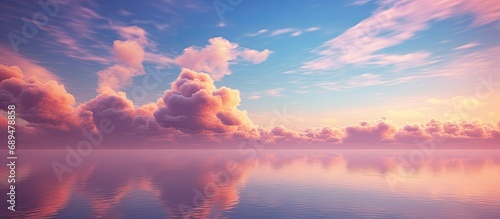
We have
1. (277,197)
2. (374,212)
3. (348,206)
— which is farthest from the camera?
(277,197)

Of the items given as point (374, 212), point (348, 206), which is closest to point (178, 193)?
point (348, 206)

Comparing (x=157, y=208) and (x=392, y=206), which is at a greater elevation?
(x=157, y=208)

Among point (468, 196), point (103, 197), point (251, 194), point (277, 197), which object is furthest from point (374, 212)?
point (103, 197)

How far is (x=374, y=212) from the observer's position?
3423 inches

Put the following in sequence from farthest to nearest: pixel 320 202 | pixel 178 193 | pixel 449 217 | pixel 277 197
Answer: pixel 178 193, pixel 277 197, pixel 320 202, pixel 449 217

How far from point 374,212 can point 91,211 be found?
245ft

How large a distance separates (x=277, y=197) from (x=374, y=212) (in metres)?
34.7

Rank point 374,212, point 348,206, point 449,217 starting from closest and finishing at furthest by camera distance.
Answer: point 449,217, point 374,212, point 348,206

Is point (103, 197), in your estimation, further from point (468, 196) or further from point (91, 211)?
point (468, 196)

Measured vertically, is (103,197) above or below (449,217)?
above

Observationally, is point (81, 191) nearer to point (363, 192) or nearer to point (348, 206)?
point (348, 206)

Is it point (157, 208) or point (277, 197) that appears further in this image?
point (277, 197)

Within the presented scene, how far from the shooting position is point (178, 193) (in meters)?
121

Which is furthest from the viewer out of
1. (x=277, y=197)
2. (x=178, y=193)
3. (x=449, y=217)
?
(x=178, y=193)
